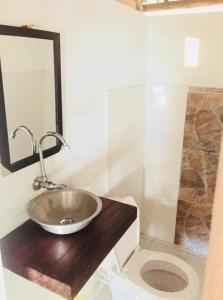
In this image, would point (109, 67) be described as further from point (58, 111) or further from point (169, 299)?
point (169, 299)

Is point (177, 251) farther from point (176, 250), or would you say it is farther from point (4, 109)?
point (4, 109)

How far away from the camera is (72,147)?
5.14 ft

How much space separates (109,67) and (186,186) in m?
1.29

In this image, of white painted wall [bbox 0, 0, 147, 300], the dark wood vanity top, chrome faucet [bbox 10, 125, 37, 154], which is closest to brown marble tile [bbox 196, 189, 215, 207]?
white painted wall [bbox 0, 0, 147, 300]

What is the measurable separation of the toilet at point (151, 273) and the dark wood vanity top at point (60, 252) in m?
0.50

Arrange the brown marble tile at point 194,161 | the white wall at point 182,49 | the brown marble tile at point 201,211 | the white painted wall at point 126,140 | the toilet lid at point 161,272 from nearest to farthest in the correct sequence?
the toilet lid at point 161,272 < the white painted wall at point 126,140 < the white wall at point 182,49 < the brown marble tile at point 194,161 < the brown marble tile at point 201,211

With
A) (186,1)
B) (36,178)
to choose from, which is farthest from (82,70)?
(186,1)

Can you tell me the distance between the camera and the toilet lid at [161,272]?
69.9 inches

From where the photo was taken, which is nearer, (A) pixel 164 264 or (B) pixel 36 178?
(B) pixel 36 178

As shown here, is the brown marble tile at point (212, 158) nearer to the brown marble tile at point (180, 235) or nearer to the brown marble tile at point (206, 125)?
the brown marble tile at point (206, 125)

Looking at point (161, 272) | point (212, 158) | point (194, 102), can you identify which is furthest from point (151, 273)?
point (194, 102)

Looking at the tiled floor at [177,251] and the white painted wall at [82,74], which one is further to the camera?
the tiled floor at [177,251]

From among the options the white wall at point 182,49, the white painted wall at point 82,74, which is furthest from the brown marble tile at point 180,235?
the white wall at point 182,49

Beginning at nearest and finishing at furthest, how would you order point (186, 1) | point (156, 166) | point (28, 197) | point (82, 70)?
point (28, 197) → point (82, 70) → point (186, 1) → point (156, 166)
